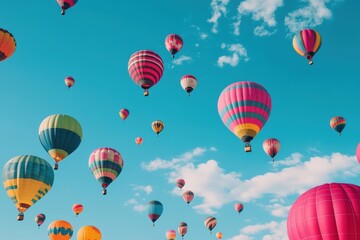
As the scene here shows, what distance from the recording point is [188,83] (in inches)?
1676

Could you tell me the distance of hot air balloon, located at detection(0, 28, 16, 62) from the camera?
2958cm

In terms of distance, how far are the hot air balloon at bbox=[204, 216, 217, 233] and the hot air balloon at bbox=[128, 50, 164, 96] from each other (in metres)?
28.0

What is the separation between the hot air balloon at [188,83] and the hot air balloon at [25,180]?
16.3m

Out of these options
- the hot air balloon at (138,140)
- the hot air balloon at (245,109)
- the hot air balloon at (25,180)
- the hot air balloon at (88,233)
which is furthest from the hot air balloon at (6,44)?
the hot air balloon at (138,140)

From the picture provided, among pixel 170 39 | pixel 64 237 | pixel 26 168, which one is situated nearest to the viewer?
pixel 26 168

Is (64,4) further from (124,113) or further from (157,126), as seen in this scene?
(157,126)

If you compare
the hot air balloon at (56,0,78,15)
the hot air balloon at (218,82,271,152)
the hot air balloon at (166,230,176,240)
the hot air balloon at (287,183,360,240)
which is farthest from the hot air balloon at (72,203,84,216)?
the hot air balloon at (287,183,360,240)

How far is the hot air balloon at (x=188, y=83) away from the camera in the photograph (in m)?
42.5

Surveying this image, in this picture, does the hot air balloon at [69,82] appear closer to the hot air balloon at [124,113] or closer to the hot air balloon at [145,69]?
the hot air balloon at [124,113]

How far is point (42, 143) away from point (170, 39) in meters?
14.6

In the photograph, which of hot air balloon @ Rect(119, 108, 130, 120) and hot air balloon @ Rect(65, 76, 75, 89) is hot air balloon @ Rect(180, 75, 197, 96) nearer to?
hot air balloon @ Rect(119, 108, 130, 120)

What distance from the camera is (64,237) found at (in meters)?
44.7

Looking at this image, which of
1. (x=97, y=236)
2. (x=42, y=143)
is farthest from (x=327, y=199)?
(x=97, y=236)

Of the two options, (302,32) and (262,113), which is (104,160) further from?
(302,32)
